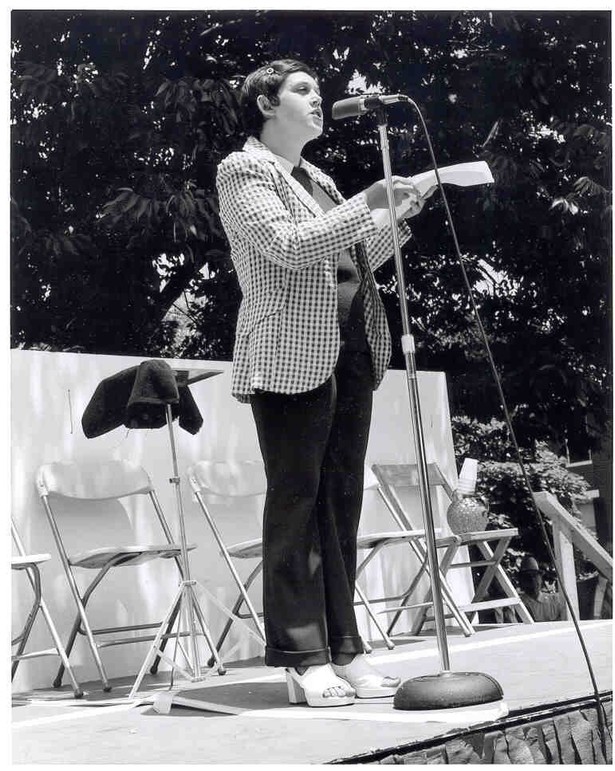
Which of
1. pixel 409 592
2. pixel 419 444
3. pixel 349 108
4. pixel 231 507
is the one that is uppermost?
pixel 349 108

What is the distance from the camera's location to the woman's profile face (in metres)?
2.73

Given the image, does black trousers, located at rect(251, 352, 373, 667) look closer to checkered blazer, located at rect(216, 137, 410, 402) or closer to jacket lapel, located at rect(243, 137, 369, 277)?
checkered blazer, located at rect(216, 137, 410, 402)

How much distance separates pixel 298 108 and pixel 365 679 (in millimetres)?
1335

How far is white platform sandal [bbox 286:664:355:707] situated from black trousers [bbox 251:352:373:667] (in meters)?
0.03

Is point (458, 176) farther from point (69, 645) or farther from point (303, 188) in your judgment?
point (69, 645)

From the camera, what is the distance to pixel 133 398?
12.1ft

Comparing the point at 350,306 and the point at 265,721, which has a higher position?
the point at 350,306

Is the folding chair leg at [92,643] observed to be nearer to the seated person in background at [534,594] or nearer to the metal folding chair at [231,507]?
the metal folding chair at [231,507]

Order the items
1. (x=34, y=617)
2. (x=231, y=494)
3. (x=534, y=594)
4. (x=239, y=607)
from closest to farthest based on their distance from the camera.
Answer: (x=34, y=617), (x=239, y=607), (x=231, y=494), (x=534, y=594)

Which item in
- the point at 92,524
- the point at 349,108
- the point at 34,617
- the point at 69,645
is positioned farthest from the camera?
the point at 92,524

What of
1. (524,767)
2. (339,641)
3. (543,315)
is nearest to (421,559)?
(339,641)

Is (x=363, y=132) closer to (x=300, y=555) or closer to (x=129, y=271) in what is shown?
(x=129, y=271)

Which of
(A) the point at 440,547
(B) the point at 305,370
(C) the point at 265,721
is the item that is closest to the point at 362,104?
(B) the point at 305,370

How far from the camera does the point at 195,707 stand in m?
2.67
